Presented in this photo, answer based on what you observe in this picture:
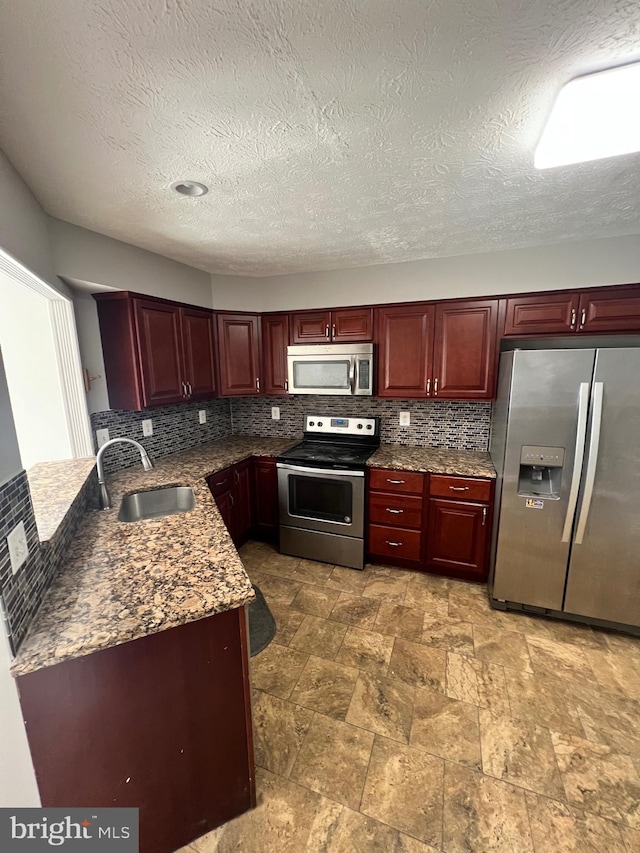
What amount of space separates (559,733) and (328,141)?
8.56 feet

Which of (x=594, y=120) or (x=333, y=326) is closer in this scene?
(x=594, y=120)

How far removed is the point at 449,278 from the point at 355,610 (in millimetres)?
2476

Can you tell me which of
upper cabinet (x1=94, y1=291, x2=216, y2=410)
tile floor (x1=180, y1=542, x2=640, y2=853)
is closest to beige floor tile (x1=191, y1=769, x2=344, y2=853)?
tile floor (x1=180, y1=542, x2=640, y2=853)

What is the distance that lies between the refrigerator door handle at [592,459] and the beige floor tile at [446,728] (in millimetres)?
1186

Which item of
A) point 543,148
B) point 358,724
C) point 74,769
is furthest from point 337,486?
point 543,148

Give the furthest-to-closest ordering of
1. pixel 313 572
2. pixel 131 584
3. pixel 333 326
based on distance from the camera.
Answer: pixel 333 326 < pixel 313 572 < pixel 131 584

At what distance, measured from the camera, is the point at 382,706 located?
5.39ft

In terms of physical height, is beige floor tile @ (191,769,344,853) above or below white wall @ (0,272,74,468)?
below

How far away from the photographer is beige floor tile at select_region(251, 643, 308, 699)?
1749 millimetres

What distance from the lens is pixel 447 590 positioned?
2.51m

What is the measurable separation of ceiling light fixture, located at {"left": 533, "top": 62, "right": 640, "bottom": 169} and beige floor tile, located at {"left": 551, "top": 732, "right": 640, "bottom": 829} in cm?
236

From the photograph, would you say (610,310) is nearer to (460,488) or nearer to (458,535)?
(460,488)

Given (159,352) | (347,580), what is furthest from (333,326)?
(347,580)

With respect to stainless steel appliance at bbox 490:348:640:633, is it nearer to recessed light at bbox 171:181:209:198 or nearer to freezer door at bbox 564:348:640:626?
freezer door at bbox 564:348:640:626
